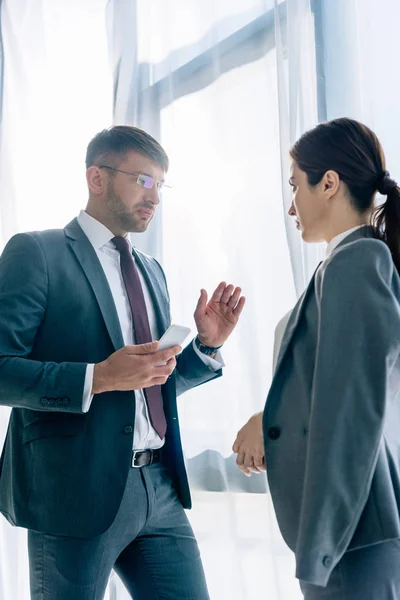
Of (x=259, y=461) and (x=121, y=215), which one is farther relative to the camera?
(x=121, y=215)

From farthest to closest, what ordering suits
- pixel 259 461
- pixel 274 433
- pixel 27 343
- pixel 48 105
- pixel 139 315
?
pixel 48 105
pixel 139 315
pixel 27 343
pixel 259 461
pixel 274 433

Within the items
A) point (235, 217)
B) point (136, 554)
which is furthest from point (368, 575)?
point (235, 217)

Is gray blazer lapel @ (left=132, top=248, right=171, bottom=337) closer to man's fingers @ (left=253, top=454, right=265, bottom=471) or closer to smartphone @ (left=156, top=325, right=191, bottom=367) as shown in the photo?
smartphone @ (left=156, top=325, right=191, bottom=367)

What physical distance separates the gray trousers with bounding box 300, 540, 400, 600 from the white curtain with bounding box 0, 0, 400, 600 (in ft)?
2.68

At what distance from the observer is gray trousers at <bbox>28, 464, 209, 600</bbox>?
1.35 metres

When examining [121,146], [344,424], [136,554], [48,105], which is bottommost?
[136,554]

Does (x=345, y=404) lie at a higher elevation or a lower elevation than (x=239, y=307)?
lower

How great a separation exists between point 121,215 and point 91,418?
561mm

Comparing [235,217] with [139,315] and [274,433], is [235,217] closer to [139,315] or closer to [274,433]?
[139,315]

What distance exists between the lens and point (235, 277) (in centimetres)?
195

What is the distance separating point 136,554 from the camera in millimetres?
1496

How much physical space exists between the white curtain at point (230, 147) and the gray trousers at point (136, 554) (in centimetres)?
38

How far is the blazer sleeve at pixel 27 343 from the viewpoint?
4.45ft

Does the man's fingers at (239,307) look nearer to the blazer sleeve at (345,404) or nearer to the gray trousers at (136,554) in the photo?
the gray trousers at (136,554)
